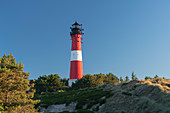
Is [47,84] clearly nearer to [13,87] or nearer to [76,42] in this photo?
[76,42]

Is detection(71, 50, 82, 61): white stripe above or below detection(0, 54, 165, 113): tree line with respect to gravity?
above

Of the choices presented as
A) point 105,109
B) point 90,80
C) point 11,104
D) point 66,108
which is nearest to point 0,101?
point 11,104

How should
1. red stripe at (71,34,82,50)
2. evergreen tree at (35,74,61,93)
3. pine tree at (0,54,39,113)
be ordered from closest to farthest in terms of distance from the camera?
pine tree at (0,54,39,113)
evergreen tree at (35,74,61,93)
red stripe at (71,34,82,50)

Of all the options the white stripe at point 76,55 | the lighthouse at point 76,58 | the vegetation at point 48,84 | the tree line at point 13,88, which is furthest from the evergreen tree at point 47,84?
the tree line at point 13,88

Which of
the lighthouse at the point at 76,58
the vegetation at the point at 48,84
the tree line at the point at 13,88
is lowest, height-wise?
the tree line at the point at 13,88

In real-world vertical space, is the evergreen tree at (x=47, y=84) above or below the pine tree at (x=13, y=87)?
above

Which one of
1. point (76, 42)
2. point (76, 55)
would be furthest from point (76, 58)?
point (76, 42)

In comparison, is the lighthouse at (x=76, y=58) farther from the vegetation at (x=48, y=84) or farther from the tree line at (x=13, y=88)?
the tree line at (x=13, y=88)

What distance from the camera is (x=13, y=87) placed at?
19.8 metres

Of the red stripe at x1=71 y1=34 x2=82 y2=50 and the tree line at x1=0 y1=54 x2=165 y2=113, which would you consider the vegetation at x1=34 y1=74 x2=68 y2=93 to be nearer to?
the red stripe at x1=71 y1=34 x2=82 y2=50

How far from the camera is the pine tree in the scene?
18.5 metres

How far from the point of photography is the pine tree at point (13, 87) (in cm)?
1847

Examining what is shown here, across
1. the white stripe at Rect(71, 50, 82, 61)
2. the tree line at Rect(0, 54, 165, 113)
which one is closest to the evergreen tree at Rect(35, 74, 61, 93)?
the white stripe at Rect(71, 50, 82, 61)

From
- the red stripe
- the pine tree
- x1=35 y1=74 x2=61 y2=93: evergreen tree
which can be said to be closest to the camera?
the pine tree
